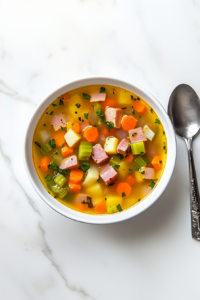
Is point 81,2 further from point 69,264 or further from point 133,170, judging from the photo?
point 69,264

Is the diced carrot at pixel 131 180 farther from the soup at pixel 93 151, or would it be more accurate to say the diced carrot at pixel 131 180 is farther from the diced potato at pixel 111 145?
the diced potato at pixel 111 145

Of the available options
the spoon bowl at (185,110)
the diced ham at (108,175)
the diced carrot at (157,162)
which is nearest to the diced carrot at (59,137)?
the diced ham at (108,175)

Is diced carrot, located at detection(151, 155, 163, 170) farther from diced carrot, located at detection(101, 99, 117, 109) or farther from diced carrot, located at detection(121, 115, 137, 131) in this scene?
diced carrot, located at detection(101, 99, 117, 109)

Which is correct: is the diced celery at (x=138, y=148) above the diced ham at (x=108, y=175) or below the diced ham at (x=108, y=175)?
above

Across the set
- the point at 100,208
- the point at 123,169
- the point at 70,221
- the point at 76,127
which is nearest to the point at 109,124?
the point at 76,127

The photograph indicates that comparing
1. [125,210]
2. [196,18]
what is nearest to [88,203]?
[125,210]

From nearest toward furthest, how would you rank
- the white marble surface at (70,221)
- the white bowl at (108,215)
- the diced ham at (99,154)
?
1. the white bowl at (108,215)
2. the diced ham at (99,154)
3. the white marble surface at (70,221)
